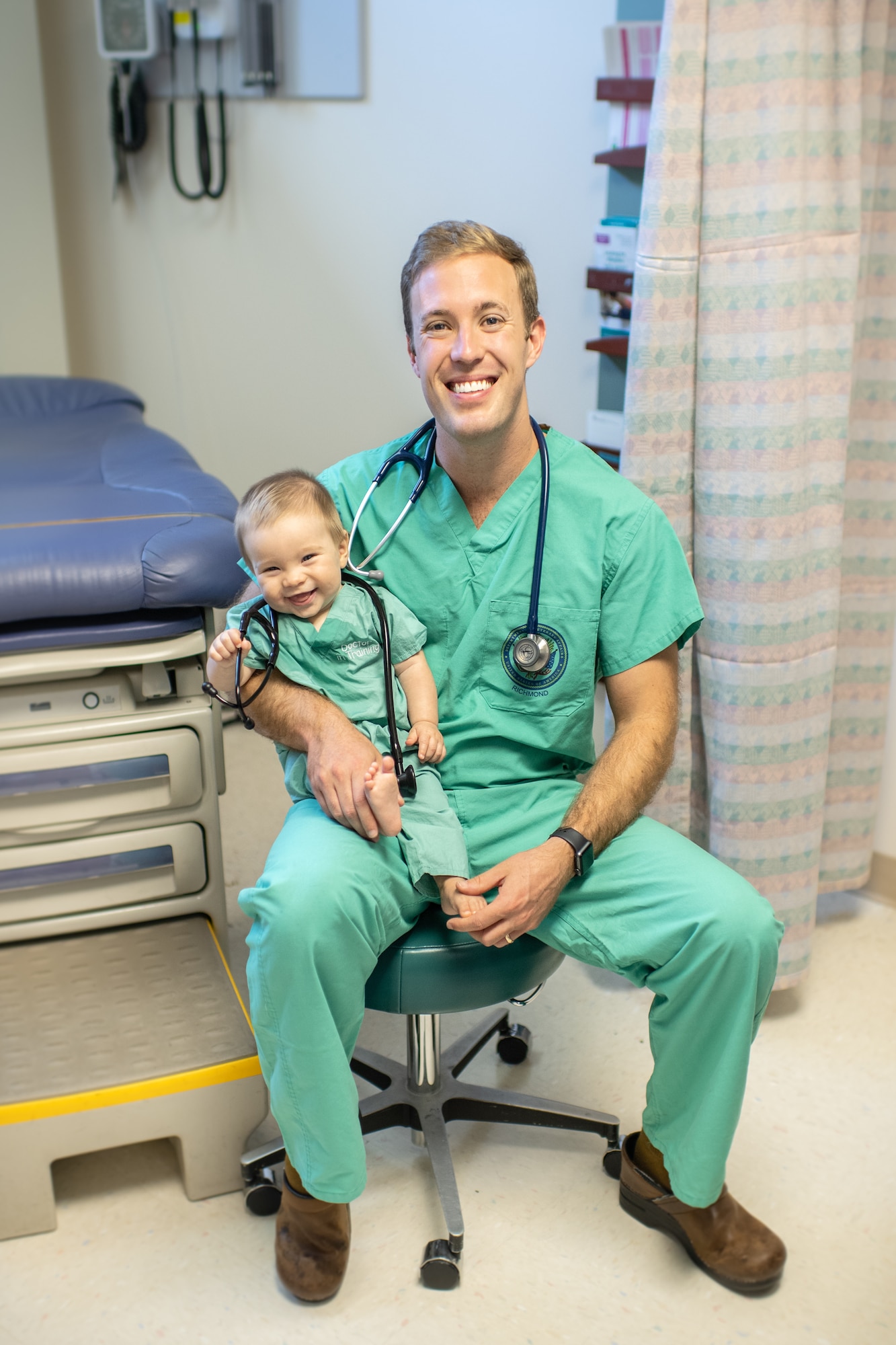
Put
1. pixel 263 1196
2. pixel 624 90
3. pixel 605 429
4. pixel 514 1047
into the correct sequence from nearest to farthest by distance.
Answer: pixel 263 1196, pixel 514 1047, pixel 624 90, pixel 605 429

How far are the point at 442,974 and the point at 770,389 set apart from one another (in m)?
0.96

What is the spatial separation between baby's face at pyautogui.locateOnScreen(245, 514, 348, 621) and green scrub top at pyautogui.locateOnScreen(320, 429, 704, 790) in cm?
17

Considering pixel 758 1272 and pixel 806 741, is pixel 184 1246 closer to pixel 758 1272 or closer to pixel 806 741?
pixel 758 1272

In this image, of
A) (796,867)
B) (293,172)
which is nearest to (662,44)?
(796,867)

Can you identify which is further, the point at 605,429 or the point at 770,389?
the point at 605,429

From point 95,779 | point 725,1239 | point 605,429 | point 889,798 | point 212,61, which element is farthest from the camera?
point 212,61

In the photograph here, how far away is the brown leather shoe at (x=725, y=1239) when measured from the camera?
141 cm

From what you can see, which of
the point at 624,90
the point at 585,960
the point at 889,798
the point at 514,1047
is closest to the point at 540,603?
the point at 585,960

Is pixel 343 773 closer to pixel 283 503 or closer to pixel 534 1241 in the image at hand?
pixel 283 503

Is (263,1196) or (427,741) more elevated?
(427,741)

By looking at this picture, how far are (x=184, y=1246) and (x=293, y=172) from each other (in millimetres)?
2893

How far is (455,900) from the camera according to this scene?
1340mm

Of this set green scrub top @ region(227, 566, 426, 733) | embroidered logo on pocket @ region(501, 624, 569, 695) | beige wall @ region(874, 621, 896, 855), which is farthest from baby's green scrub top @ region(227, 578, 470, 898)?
beige wall @ region(874, 621, 896, 855)

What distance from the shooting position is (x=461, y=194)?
10.4 ft
